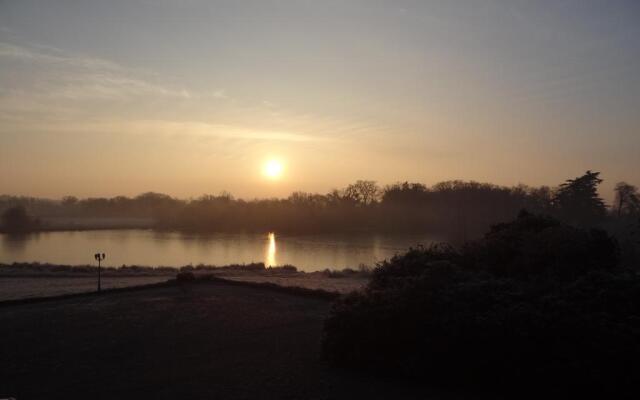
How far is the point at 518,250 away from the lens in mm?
8812

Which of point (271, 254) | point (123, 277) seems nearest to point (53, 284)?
point (123, 277)

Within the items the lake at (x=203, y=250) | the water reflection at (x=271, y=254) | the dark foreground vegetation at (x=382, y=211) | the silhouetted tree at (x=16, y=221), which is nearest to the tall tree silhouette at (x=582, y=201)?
the dark foreground vegetation at (x=382, y=211)

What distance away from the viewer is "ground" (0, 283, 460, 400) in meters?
5.72

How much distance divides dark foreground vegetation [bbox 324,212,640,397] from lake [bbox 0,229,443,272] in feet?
77.3

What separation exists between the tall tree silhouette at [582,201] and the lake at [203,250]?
10668 mm

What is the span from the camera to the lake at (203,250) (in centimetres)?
3288

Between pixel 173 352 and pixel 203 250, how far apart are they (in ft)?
108

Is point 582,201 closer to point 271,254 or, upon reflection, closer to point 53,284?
point 271,254

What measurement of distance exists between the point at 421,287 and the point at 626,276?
8.66ft

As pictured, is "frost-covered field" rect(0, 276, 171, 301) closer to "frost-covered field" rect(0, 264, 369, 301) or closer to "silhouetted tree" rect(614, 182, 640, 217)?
"frost-covered field" rect(0, 264, 369, 301)

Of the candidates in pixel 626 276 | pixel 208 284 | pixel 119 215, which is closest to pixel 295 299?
pixel 208 284

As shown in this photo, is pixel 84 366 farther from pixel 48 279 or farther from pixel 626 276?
pixel 48 279

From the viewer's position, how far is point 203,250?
129ft

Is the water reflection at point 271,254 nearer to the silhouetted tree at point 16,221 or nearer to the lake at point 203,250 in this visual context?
the lake at point 203,250
